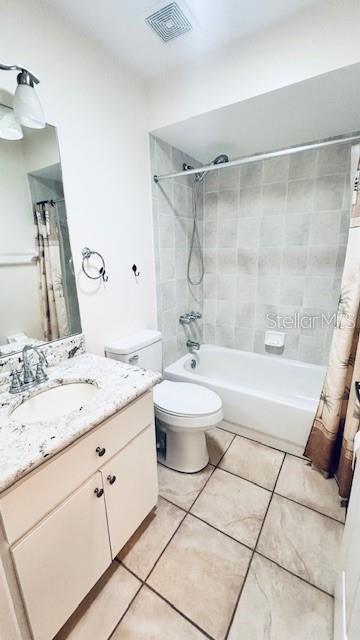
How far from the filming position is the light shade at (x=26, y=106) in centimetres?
92

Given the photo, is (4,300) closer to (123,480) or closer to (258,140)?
(123,480)

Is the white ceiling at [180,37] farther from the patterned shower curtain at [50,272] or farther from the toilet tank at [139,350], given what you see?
the toilet tank at [139,350]

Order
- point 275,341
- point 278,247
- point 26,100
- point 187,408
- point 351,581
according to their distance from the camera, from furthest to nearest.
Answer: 1. point 275,341
2. point 278,247
3. point 187,408
4. point 26,100
5. point 351,581

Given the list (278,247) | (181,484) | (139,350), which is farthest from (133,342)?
(278,247)

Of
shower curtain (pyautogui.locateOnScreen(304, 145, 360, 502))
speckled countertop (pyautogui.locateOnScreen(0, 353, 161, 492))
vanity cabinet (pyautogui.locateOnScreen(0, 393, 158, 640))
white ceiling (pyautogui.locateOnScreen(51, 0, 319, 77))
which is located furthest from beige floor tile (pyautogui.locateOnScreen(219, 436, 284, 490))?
white ceiling (pyautogui.locateOnScreen(51, 0, 319, 77))

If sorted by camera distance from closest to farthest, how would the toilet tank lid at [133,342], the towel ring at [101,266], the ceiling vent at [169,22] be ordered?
the ceiling vent at [169,22] → the towel ring at [101,266] → the toilet tank lid at [133,342]

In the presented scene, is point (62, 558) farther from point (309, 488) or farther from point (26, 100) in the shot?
point (26, 100)

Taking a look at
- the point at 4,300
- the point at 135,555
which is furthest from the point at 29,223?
the point at 135,555

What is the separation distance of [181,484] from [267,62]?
2271 millimetres

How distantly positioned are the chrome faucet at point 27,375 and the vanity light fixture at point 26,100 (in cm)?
88

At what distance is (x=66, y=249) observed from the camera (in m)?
1.33

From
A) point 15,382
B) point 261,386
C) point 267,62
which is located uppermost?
point 267,62

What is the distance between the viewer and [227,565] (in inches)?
44.8

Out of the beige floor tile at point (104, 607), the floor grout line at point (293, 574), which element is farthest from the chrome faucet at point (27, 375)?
the floor grout line at point (293, 574)
